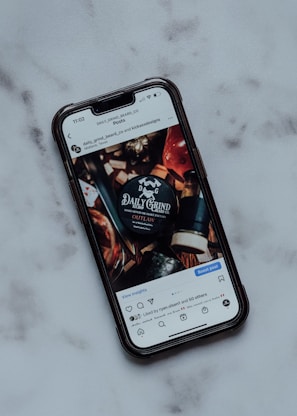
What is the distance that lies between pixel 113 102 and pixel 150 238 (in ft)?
0.40

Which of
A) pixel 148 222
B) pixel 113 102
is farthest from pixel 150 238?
pixel 113 102

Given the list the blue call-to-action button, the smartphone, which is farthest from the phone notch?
the blue call-to-action button

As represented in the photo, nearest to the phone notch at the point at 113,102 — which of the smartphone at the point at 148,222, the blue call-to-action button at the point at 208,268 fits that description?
the smartphone at the point at 148,222

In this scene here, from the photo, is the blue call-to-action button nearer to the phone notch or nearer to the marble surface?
the marble surface

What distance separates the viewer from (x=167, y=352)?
77cm

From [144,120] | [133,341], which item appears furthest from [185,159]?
[133,341]

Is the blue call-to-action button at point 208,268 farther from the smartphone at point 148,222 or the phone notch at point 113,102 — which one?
the phone notch at point 113,102

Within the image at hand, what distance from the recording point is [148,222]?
772mm

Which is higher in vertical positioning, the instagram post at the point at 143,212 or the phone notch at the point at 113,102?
the phone notch at the point at 113,102

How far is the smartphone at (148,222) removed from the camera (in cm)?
77

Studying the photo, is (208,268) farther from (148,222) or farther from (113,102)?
(113,102)

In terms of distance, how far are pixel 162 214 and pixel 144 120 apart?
0.08m

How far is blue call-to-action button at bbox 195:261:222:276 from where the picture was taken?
77 centimetres

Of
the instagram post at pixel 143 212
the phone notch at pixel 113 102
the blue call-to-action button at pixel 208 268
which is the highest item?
the phone notch at pixel 113 102
